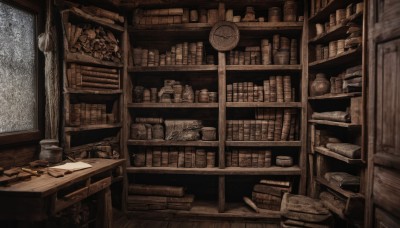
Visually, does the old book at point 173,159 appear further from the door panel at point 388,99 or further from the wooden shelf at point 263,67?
the door panel at point 388,99

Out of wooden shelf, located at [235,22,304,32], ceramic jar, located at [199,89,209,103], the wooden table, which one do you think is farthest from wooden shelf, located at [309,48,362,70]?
the wooden table

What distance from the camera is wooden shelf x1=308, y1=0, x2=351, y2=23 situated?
311 cm

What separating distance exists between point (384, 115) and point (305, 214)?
1320 millimetres

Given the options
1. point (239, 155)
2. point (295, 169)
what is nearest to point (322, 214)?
point (295, 169)

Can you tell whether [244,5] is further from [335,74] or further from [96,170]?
[96,170]

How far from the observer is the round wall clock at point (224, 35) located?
12.4ft

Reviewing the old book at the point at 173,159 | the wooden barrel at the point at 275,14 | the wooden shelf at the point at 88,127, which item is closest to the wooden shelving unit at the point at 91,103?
the wooden shelf at the point at 88,127

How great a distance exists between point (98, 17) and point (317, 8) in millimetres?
2597

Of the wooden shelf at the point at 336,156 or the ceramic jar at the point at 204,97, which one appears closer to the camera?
the wooden shelf at the point at 336,156

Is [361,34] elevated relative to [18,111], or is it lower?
elevated

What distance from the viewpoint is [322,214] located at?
9.50 feet

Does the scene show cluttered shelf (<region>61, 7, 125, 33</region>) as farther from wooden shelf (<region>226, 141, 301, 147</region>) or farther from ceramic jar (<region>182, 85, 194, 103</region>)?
wooden shelf (<region>226, 141, 301, 147</region>)

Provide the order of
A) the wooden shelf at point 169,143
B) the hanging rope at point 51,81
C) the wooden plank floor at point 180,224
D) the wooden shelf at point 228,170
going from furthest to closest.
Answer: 1. the wooden shelf at point 169,143
2. the wooden shelf at point 228,170
3. the wooden plank floor at point 180,224
4. the hanging rope at point 51,81

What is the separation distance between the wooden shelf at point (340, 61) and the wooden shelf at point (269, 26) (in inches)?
20.9
